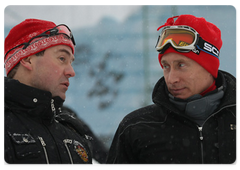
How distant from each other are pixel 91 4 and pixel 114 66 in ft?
2.78

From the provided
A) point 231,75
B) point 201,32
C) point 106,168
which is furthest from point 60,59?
point 231,75

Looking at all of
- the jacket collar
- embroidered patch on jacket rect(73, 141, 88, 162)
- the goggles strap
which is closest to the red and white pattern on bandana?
the jacket collar

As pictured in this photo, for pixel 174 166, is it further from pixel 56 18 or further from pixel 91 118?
pixel 91 118

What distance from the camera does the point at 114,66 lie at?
3.41 m

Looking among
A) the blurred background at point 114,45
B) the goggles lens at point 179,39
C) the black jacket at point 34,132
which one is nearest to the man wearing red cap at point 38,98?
the black jacket at point 34,132

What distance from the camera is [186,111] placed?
228cm

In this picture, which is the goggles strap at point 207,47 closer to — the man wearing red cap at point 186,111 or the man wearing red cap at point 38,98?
the man wearing red cap at point 186,111

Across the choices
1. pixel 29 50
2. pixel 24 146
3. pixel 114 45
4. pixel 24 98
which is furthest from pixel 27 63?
pixel 114 45

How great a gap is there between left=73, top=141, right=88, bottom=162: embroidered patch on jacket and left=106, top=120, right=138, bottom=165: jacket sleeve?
0.17 metres

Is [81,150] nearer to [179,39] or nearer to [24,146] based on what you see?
[24,146]

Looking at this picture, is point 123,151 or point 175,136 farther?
point 123,151

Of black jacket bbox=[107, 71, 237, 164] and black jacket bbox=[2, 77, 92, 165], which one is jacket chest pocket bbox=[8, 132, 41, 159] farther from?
black jacket bbox=[107, 71, 237, 164]

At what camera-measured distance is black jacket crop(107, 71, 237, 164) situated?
2.18 meters

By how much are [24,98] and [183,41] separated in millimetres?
1188
